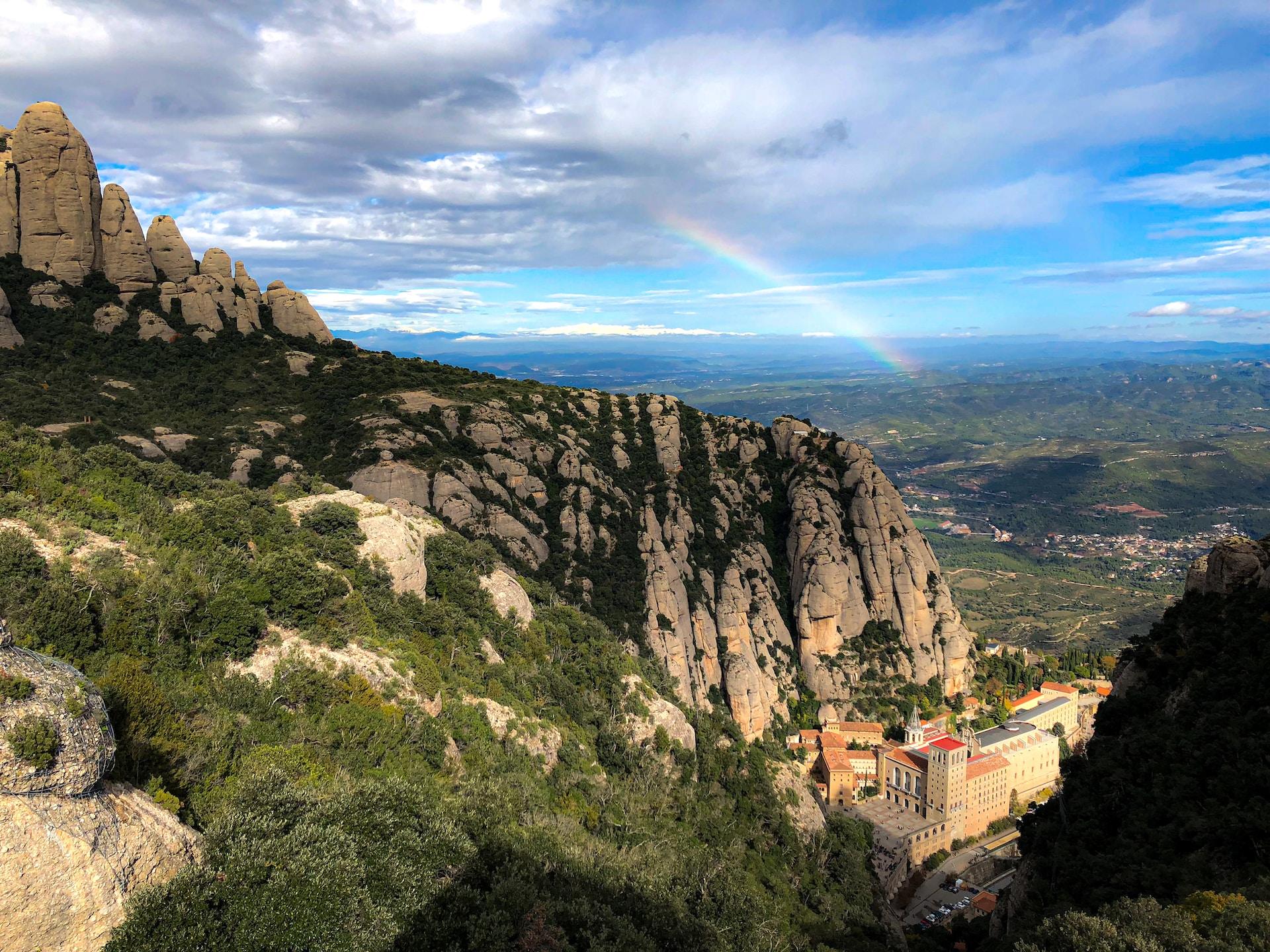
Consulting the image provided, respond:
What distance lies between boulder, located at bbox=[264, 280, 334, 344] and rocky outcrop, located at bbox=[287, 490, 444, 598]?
163 ft

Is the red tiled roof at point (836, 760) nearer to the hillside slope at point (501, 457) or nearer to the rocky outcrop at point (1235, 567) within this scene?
the hillside slope at point (501, 457)

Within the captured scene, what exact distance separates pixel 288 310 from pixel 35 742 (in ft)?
254

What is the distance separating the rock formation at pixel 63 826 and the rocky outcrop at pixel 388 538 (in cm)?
2040

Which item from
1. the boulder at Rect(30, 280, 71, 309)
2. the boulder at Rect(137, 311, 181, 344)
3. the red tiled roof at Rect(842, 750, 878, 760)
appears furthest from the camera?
the boulder at Rect(137, 311, 181, 344)

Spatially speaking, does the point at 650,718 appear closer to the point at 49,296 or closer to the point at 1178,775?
the point at 1178,775

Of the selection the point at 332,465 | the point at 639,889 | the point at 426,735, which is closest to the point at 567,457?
the point at 332,465

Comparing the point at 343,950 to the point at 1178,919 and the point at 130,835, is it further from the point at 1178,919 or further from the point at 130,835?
the point at 1178,919

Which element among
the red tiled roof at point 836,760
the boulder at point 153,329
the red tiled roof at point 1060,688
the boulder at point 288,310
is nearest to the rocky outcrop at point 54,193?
the boulder at point 153,329

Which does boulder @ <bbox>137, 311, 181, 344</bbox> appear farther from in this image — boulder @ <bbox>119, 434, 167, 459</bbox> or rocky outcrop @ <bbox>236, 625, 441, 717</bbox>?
rocky outcrop @ <bbox>236, 625, 441, 717</bbox>

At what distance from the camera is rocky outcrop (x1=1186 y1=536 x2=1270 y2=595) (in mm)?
29047

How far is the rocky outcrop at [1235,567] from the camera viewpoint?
1144 inches

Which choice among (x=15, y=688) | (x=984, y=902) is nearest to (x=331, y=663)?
(x=15, y=688)

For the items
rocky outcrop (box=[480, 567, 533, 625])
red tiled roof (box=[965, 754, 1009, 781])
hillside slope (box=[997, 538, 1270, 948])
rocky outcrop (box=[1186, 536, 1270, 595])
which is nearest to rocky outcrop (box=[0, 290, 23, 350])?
rocky outcrop (box=[480, 567, 533, 625])

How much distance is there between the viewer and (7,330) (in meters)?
59.7
